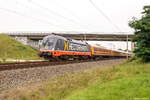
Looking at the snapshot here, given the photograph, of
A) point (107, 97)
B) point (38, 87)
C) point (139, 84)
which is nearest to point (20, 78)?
point (38, 87)

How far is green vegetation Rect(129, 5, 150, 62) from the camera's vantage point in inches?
714

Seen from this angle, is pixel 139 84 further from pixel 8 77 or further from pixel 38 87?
pixel 8 77

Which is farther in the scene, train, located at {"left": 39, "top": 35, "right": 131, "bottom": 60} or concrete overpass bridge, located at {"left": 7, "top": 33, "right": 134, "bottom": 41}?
concrete overpass bridge, located at {"left": 7, "top": 33, "right": 134, "bottom": 41}

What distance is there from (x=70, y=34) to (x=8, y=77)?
6115 cm

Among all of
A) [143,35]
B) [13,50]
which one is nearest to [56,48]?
[143,35]

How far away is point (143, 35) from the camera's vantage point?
1831 centimetres

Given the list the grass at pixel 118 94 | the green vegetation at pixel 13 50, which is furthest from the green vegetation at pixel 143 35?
the green vegetation at pixel 13 50

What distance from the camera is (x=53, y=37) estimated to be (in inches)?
881

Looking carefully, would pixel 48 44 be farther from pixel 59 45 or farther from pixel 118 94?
pixel 118 94

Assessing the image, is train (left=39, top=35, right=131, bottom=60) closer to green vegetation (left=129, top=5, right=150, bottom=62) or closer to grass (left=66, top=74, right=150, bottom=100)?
green vegetation (left=129, top=5, right=150, bottom=62)

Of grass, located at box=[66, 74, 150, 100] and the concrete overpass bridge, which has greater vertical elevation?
the concrete overpass bridge

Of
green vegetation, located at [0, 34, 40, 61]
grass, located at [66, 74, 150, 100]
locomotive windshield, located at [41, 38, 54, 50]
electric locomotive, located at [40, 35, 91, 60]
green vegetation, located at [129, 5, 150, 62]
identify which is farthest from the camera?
green vegetation, located at [0, 34, 40, 61]

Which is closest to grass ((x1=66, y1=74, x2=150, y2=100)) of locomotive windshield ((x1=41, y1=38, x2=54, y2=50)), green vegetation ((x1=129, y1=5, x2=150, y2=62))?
green vegetation ((x1=129, y1=5, x2=150, y2=62))

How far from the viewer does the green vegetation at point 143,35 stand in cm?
1814
